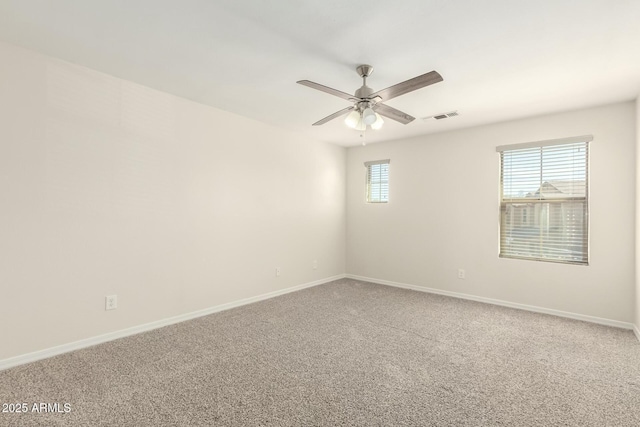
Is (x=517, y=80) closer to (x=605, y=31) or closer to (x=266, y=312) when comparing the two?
(x=605, y=31)

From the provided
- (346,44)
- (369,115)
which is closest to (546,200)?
(369,115)

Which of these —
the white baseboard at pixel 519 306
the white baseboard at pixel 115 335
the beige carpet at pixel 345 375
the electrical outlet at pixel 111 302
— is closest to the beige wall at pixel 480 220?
the white baseboard at pixel 519 306

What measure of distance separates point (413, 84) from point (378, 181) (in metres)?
3.25

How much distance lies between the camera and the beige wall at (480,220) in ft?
11.0

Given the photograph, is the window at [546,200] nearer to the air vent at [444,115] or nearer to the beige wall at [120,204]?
the air vent at [444,115]

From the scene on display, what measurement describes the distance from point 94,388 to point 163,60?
2.46 metres

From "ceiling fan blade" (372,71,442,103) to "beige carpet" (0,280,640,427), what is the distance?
2037 mm

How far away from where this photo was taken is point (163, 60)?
8.30 ft

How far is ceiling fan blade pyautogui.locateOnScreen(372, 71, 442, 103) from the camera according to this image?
1.97 metres

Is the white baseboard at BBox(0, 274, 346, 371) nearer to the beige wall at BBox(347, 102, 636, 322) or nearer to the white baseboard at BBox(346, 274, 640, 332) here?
the white baseboard at BBox(346, 274, 640, 332)

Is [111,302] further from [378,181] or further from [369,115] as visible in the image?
[378,181]

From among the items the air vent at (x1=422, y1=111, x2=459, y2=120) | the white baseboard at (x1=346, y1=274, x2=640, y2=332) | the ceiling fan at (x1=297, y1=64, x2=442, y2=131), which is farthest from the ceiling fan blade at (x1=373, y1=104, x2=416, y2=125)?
the white baseboard at (x1=346, y1=274, x2=640, y2=332)

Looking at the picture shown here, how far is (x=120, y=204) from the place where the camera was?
294 cm

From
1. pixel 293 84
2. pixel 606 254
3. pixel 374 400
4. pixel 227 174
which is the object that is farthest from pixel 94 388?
pixel 606 254
